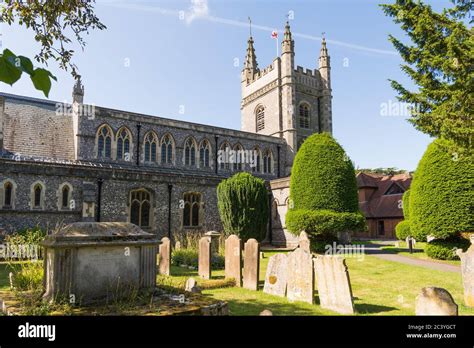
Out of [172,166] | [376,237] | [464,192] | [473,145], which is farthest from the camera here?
[376,237]

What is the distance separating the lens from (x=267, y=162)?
97.7ft

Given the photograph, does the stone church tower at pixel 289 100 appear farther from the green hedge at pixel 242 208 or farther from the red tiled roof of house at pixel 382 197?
the green hedge at pixel 242 208

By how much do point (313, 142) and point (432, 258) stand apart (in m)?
7.71

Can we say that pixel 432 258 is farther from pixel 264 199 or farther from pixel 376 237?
pixel 376 237

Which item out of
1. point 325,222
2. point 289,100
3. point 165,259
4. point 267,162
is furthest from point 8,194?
point 289,100

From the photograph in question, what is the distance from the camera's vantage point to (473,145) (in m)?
8.34

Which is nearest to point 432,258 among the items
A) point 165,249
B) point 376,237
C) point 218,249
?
point 218,249

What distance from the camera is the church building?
1631 cm

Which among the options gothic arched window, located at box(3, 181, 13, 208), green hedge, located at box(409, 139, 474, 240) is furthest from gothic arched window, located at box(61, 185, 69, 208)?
green hedge, located at box(409, 139, 474, 240)

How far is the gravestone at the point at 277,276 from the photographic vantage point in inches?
327

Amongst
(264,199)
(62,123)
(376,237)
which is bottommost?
(376,237)

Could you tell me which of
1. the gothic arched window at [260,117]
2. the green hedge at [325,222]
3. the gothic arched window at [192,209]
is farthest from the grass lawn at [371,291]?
the gothic arched window at [260,117]

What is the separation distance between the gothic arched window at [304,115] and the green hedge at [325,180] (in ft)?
55.4

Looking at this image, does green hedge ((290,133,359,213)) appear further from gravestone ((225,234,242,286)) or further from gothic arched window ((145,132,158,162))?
gothic arched window ((145,132,158,162))
